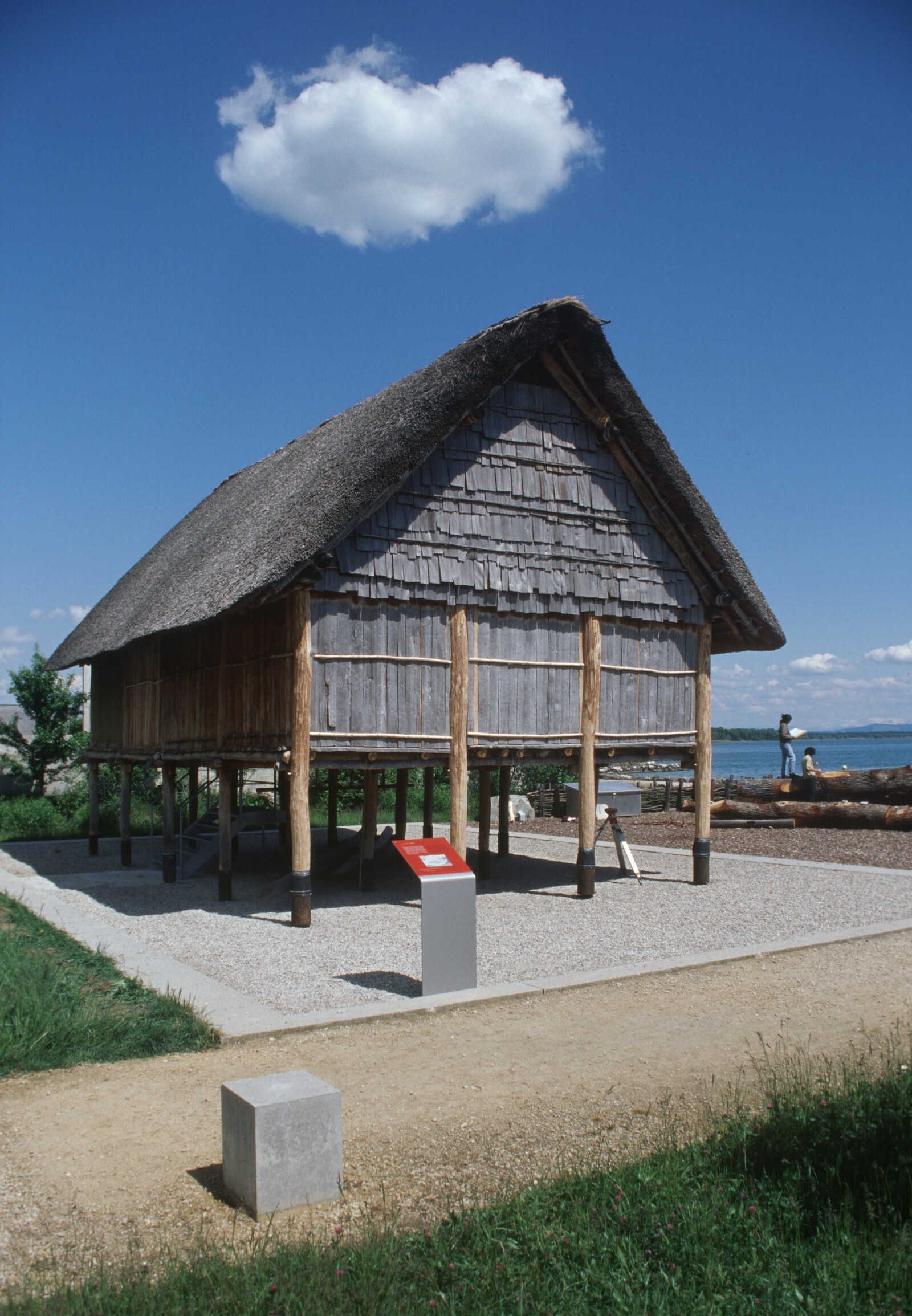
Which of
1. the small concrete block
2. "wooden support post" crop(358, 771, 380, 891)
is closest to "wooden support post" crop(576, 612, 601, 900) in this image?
"wooden support post" crop(358, 771, 380, 891)

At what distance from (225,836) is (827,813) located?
15138 millimetres

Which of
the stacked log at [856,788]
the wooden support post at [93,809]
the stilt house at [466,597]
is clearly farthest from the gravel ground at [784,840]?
the wooden support post at [93,809]

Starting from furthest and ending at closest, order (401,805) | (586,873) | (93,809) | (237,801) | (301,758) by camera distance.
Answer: (237,801), (93,809), (401,805), (586,873), (301,758)

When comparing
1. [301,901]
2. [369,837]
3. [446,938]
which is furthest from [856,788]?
[446,938]

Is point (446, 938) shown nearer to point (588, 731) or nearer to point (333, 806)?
point (588, 731)

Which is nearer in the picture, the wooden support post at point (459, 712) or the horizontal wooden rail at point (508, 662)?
the horizontal wooden rail at point (508, 662)

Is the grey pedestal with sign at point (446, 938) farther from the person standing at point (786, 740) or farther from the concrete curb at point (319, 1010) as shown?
the person standing at point (786, 740)

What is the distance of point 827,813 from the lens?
79.0 feet

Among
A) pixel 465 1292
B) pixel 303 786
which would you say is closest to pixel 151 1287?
pixel 465 1292

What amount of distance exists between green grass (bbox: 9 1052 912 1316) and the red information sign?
4.29m

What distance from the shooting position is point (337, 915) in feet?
44.5

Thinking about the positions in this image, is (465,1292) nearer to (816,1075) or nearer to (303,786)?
(816,1075)

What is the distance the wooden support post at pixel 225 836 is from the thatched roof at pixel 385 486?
2.36m

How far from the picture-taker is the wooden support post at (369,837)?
49.4 ft
